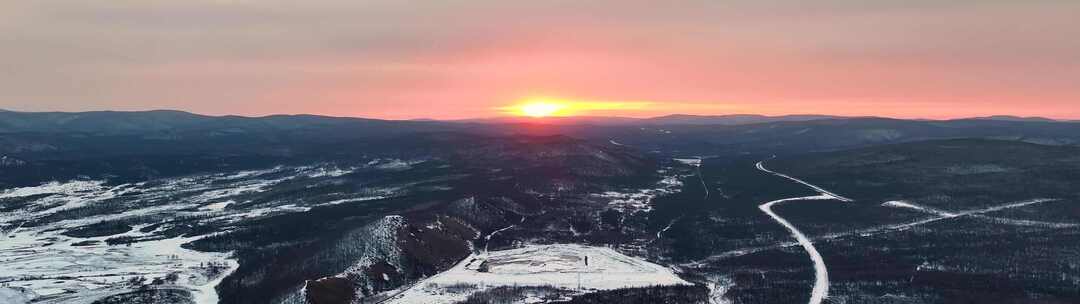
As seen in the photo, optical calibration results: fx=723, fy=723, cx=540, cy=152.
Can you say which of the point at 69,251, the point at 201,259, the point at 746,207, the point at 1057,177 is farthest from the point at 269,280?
the point at 1057,177

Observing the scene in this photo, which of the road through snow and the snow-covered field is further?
the snow-covered field

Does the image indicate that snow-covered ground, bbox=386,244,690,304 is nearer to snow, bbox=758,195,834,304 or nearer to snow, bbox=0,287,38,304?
snow, bbox=758,195,834,304

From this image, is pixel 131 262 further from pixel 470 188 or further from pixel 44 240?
pixel 470 188

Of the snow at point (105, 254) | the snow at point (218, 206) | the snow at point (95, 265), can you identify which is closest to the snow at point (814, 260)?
the snow at point (95, 265)

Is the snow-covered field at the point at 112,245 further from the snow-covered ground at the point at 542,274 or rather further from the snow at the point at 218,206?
the snow-covered ground at the point at 542,274

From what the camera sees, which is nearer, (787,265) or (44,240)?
(787,265)

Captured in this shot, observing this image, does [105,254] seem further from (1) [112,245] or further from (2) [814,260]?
(2) [814,260]

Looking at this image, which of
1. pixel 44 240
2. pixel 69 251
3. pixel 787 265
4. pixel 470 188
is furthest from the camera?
pixel 470 188

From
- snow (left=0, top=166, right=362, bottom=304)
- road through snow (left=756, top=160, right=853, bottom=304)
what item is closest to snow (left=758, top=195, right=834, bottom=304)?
road through snow (left=756, top=160, right=853, bottom=304)
